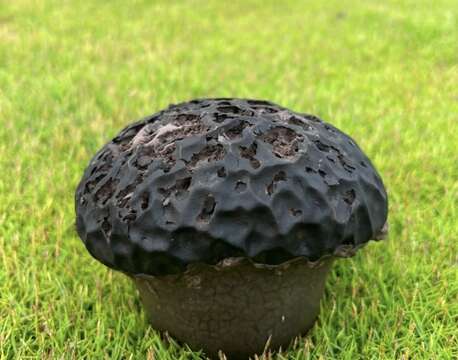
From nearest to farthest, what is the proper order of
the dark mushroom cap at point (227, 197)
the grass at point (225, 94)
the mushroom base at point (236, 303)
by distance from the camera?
the dark mushroom cap at point (227, 197) → the mushroom base at point (236, 303) → the grass at point (225, 94)

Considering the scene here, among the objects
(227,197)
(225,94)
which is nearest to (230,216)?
(227,197)

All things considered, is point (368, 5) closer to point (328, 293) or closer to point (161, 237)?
point (328, 293)

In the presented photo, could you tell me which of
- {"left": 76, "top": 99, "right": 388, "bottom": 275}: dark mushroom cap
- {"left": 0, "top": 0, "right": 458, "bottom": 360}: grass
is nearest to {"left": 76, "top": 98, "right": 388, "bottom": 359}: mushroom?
{"left": 76, "top": 99, "right": 388, "bottom": 275}: dark mushroom cap

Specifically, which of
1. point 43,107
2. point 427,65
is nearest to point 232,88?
point 43,107

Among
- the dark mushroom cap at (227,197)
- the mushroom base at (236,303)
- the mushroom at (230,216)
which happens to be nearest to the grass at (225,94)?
the mushroom base at (236,303)

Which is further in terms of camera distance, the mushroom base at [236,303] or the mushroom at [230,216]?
the mushroom base at [236,303]

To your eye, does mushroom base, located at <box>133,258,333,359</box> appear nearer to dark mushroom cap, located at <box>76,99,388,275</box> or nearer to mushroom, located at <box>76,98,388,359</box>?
mushroom, located at <box>76,98,388,359</box>

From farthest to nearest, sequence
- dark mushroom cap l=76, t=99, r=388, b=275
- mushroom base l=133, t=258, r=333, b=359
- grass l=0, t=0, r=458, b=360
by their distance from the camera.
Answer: grass l=0, t=0, r=458, b=360, mushroom base l=133, t=258, r=333, b=359, dark mushroom cap l=76, t=99, r=388, b=275

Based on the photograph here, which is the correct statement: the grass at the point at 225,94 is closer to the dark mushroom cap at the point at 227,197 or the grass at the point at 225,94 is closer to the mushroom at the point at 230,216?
the mushroom at the point at 230,216
